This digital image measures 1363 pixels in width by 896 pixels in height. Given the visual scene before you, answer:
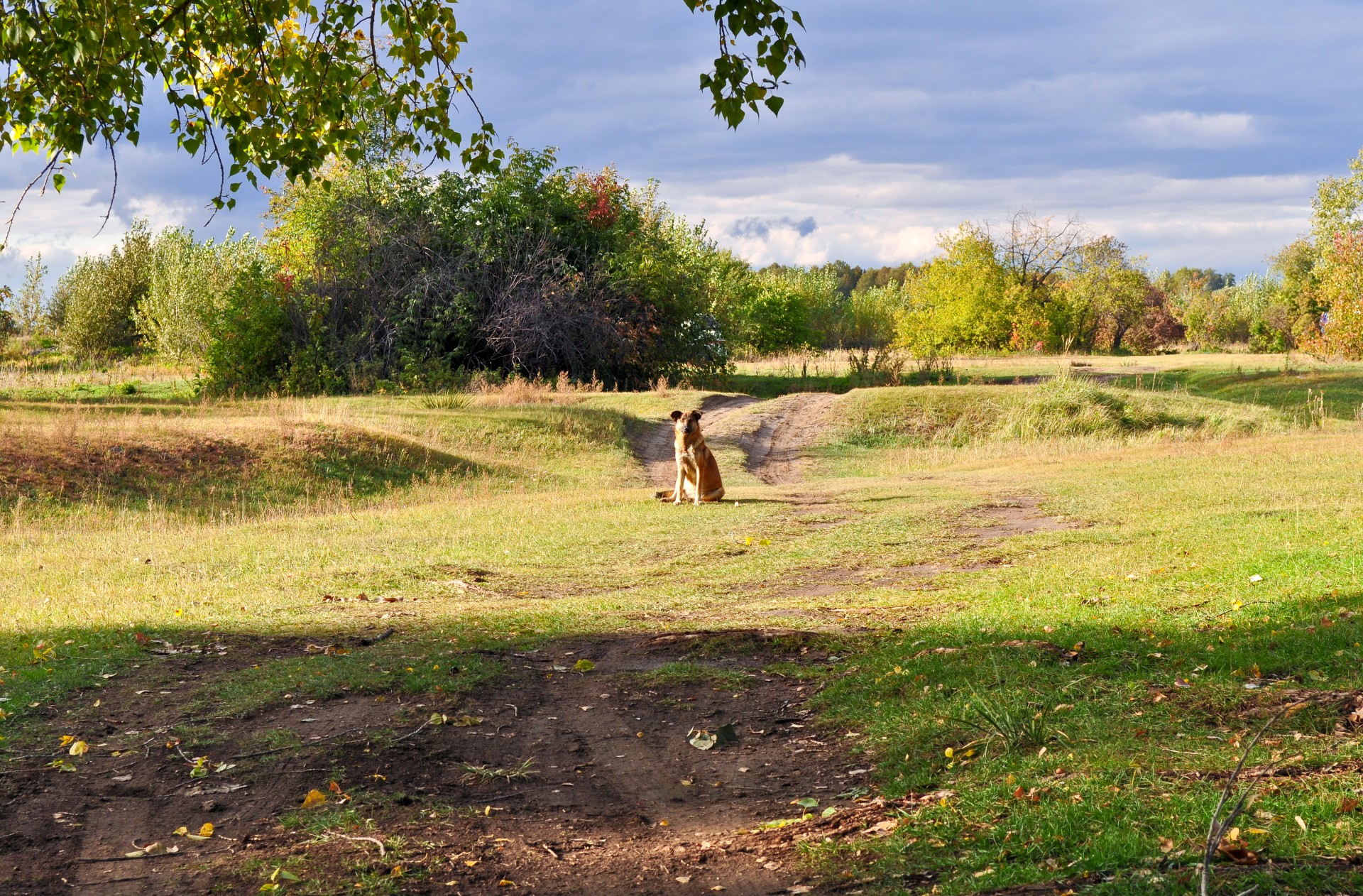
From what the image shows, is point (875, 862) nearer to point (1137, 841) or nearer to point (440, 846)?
point (1137, 841)

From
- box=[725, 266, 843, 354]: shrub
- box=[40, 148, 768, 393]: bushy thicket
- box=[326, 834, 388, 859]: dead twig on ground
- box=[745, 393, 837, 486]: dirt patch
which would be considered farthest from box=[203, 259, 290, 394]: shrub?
box=[326, 834, 388, 859]: dead twig on ground

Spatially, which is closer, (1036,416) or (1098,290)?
(1036,416)

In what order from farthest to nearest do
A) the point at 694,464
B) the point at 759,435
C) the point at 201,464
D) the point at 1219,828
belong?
the point at 759,435 < the point at 201,464 < the point at 694,464 < the point at 1219,828

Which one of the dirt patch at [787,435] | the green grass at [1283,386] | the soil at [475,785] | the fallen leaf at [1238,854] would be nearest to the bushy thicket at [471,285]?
the dirt patch at [787,435]

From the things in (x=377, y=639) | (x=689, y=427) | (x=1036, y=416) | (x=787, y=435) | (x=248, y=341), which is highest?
(x=248, y=341)

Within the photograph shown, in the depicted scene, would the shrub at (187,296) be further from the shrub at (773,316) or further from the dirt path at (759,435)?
the shrub at (773,316)

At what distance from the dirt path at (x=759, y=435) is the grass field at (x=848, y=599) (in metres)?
0.74

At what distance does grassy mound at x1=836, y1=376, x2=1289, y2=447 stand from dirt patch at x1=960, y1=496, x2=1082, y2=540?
12289mm

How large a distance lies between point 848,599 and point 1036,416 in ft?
71.6

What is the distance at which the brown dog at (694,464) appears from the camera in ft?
56.5

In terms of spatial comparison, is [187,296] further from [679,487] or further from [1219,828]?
[1219,828]

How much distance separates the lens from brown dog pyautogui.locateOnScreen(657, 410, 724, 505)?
1723 centimetres

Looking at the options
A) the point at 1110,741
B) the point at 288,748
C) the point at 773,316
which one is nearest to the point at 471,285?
the point at 773,316

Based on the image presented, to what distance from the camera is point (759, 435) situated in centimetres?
2850
